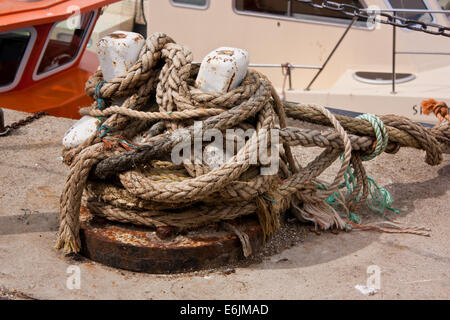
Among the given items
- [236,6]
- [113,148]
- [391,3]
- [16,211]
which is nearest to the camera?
[113,148]

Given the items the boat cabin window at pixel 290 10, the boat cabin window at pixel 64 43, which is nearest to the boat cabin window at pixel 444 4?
the boat cabin window at pixel 290 10

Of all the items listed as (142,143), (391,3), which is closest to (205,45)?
(391,3)

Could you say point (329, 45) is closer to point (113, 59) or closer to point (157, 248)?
point (113, 59)

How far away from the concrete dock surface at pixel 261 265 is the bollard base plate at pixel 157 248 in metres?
0.04

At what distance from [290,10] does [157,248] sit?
4.41m

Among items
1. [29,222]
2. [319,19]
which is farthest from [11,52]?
[29,222]

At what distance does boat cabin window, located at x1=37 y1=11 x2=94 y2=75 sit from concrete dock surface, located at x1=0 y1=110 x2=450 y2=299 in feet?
12.2

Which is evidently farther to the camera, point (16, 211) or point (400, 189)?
point (400, 189)

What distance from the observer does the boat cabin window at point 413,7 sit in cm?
539

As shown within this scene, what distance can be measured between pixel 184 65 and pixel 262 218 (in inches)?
29.8

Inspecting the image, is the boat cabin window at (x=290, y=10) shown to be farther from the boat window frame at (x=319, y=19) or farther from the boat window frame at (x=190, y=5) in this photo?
the boat window frame at (x=190, y=5)

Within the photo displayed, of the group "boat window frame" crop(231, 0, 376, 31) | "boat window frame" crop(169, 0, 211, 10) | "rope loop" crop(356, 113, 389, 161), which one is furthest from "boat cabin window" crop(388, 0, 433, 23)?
"rope loop" crop(356, 113, 389, 161)
